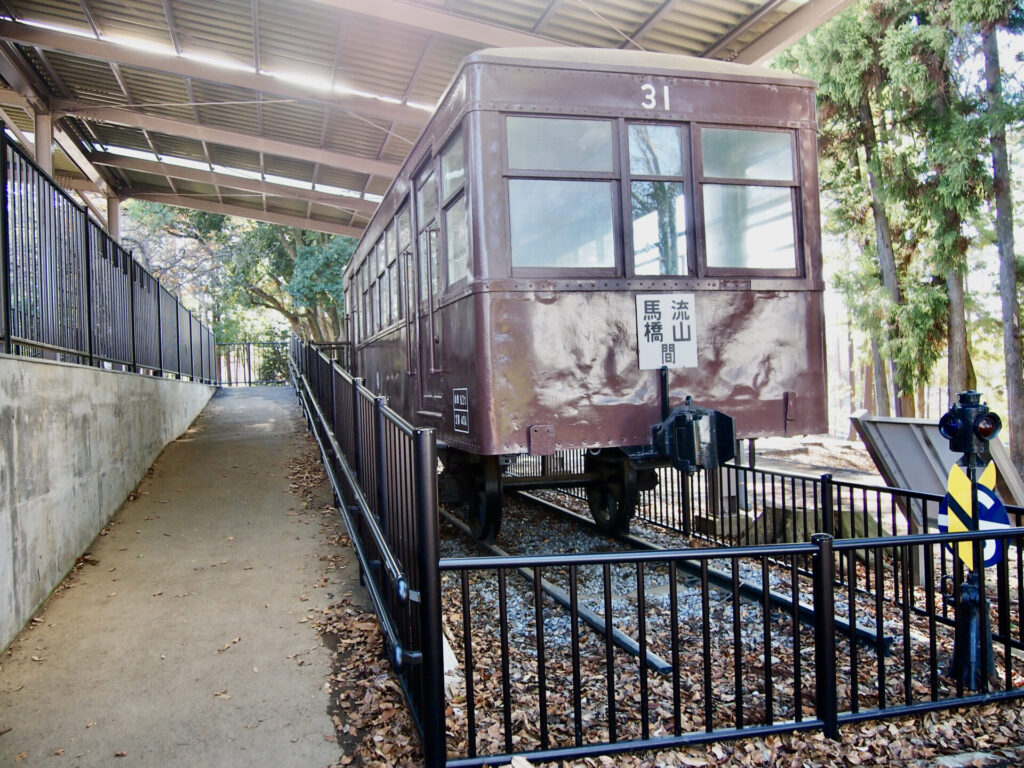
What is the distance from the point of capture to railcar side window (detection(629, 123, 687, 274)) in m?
5.27

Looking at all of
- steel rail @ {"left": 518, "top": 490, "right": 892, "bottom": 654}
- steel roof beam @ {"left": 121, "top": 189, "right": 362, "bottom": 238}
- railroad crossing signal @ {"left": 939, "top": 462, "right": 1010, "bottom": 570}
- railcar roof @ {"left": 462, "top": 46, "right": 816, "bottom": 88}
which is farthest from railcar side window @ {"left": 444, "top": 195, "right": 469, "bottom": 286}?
steel roof beam @ {"left": 121, "top": 189, "right": 362, "bottom": 238}

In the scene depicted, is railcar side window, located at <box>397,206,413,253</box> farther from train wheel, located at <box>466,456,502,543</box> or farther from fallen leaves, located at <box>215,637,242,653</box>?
fallen leaves, located at <box>215,637,242,653</box>

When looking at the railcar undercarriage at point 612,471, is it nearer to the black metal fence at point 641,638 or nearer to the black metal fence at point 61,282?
the black metal fence at point 641,638

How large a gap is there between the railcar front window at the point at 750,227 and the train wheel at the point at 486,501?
8.01ft

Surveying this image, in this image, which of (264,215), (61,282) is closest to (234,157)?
(264,215)

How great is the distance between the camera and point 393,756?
3055mm

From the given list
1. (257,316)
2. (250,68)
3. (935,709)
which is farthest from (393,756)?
(257,316)

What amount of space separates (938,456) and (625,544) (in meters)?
2.85

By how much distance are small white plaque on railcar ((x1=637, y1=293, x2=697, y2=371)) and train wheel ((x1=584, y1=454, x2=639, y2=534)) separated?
4.91 feet

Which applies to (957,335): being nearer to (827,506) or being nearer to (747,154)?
(747,154)

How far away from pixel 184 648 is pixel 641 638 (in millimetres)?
2550

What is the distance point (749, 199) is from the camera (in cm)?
553

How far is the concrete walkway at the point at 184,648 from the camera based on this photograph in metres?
3.16

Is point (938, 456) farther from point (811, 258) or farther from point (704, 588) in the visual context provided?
point (704, 588)
